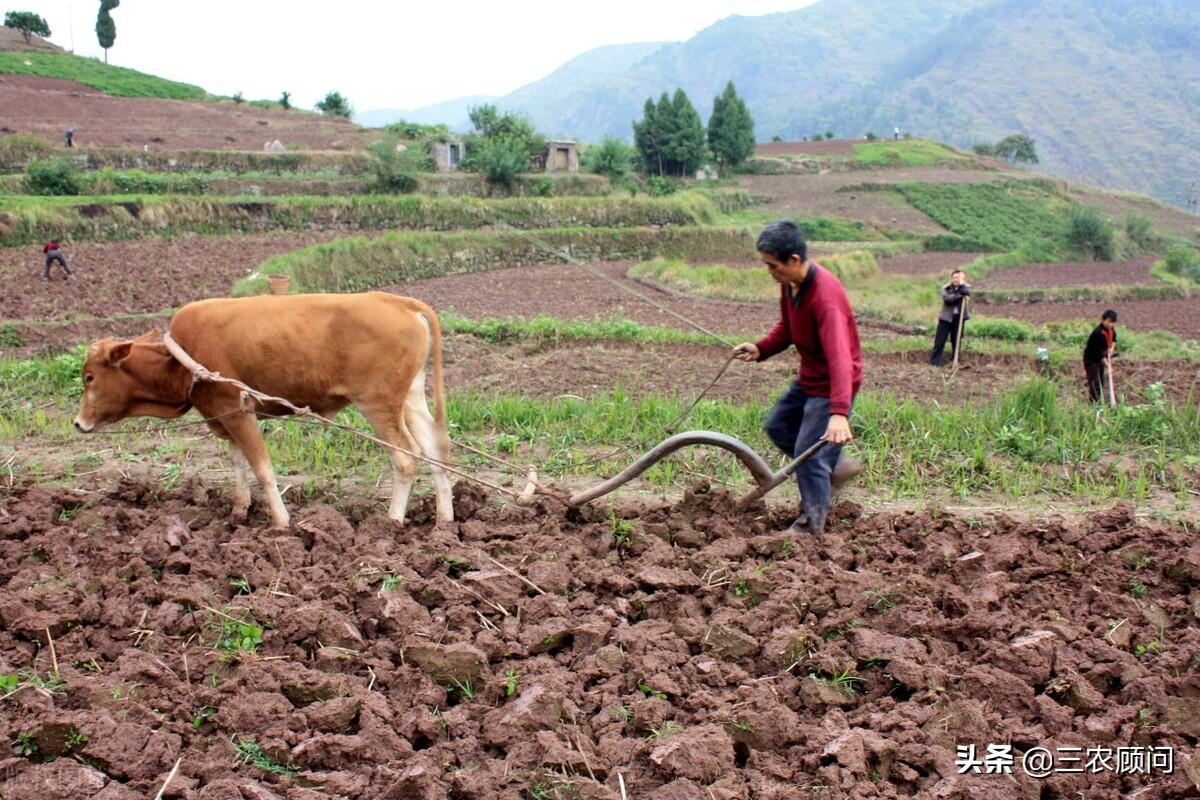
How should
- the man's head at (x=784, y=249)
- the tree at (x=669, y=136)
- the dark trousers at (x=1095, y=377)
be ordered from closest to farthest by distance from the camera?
the man's head at (x=784, y=249)
the dark trousers at (x=1095, y=377)
the tree at (x=669, y=136)

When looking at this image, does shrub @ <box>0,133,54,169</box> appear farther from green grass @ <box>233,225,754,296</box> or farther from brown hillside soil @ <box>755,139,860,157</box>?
brown hillside soil @ <box>755,139,860,157</box>

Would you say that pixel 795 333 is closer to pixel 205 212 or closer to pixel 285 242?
pixel 285 242

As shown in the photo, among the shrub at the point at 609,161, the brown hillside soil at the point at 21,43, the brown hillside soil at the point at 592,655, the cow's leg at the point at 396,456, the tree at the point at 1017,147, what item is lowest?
the brown hillside soil at the point at 592,655

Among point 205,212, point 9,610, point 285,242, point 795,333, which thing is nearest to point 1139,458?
point 795,333

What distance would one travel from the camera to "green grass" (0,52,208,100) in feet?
166

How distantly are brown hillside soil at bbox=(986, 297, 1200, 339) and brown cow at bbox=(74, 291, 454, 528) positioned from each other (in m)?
20.5

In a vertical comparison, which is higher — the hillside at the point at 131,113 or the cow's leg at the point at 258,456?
the hillside at the point at 131,113

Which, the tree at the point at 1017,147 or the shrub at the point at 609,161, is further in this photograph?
the tree at the point at 1017,147

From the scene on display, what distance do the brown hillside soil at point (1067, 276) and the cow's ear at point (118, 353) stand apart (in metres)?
29.8

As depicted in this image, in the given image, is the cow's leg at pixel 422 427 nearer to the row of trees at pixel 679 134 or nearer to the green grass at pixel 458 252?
the green grass at pixel 458 252

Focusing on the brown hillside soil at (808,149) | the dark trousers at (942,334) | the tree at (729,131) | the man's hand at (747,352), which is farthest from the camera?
the brown hillside soil at (808,149)

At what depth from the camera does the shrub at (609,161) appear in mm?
47094

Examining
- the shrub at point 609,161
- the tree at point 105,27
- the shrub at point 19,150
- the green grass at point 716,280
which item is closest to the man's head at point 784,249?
the green grass at point 716,280

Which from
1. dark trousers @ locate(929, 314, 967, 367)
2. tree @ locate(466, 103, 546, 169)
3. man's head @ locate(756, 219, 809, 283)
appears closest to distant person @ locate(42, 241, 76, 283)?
dark trousers @ locate(929, 314, 967, 367)
